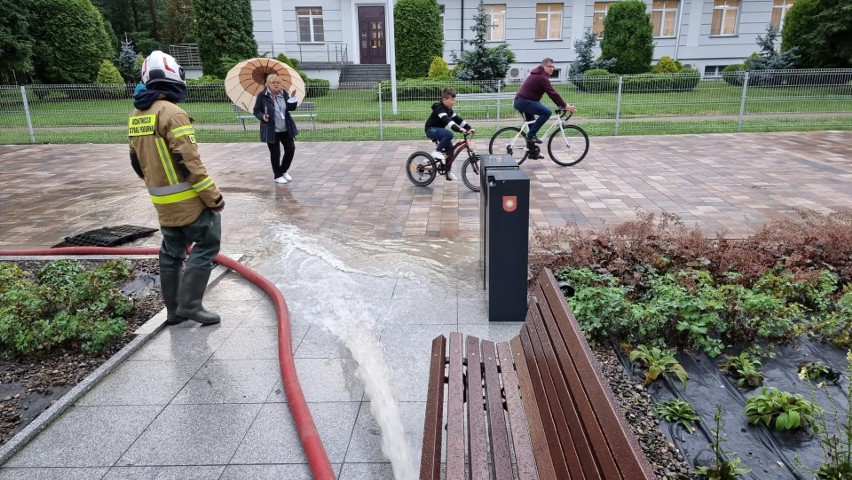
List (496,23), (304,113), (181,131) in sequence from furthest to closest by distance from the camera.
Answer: (496,23)
(304,113)
(181,131)

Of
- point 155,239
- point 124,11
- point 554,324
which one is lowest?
point 155,239

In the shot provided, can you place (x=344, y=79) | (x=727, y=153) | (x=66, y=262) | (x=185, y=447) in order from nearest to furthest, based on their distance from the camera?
(x=185, y=447) → (x=66, y=262) → (x=727, y=153) → (x=344, y=79)

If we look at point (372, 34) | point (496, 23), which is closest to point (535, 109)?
point (496, 23)

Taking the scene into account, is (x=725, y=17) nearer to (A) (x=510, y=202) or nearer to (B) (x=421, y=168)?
(B) (x=421, y=168)

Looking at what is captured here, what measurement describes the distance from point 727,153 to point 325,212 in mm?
8163

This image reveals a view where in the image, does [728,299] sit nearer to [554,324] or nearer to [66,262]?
[554,324]

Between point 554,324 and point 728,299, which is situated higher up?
point 554,324

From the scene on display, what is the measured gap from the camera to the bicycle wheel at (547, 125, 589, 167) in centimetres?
1111

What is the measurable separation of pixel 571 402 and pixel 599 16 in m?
29.7

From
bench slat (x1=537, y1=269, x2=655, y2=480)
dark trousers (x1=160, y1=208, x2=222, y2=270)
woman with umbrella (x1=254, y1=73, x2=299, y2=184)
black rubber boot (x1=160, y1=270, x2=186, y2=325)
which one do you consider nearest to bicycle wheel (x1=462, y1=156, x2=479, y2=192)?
woman with umbrella (x1=254, y1=73, x2=299, y2=184)

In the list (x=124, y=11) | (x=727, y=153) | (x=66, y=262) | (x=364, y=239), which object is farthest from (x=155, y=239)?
(x=124, y=11)

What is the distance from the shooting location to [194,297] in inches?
189

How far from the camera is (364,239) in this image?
23.4 feet

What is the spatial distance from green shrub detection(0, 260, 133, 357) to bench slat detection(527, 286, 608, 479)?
3.32 m
